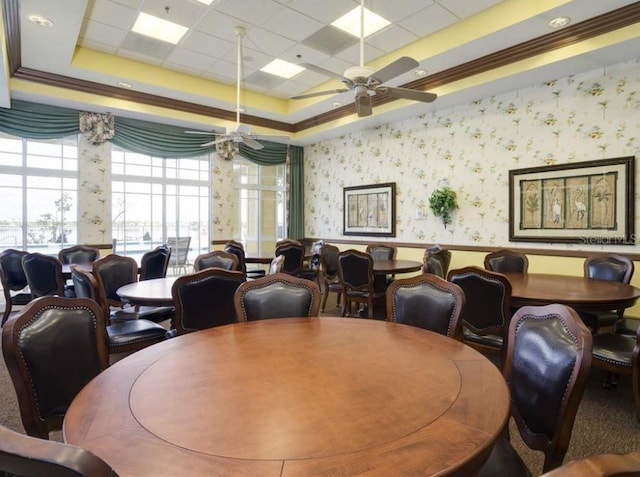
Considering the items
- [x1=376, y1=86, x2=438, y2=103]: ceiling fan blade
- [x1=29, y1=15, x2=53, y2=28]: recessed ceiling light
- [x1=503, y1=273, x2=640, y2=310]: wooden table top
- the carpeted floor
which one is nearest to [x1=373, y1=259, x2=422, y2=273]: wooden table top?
[x1=503, y1=273, x2=640, y2=310]: wooden table top

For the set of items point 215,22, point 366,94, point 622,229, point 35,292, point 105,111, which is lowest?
point 35,292

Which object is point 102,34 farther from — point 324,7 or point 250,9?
point 324,7

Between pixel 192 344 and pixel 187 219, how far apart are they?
5512mm

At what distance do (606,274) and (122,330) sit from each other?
4223 mm

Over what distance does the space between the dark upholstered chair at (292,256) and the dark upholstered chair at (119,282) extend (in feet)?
5.97

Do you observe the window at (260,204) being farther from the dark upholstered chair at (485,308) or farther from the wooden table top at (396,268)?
the dark upholstered chair at (485,308)

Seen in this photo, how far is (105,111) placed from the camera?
5516 millimetres

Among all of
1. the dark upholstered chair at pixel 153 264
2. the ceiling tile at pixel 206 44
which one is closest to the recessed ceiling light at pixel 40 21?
the ceiling tile at pixel 206 44

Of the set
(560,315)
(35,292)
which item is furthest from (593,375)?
(35,292)

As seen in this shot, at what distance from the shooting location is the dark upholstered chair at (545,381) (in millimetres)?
1158

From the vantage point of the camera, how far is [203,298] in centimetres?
253

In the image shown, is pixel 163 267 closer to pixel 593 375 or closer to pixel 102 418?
pixel 102 418

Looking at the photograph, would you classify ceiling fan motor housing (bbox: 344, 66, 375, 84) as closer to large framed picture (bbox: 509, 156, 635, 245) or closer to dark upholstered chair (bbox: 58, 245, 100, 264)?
large framed picture (bbox: 509, 156, 635, 245)

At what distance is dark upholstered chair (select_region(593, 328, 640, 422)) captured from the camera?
2.10 meters
